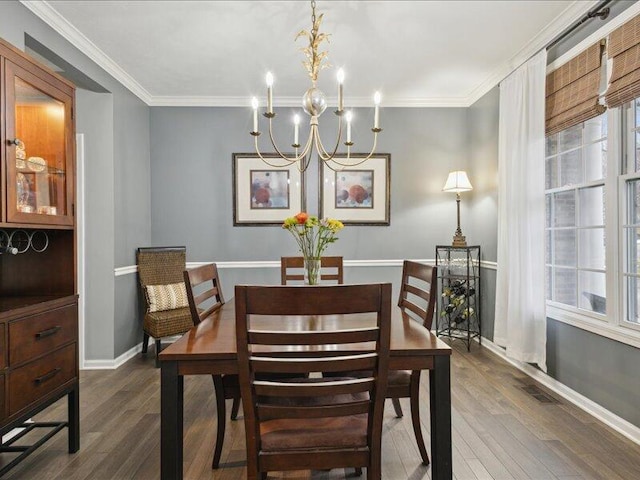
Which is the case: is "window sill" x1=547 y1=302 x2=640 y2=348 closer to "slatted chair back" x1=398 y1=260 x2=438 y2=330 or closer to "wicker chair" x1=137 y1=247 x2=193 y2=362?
"slatted chair back" x1=398 y1=260 x2=438 y2=330

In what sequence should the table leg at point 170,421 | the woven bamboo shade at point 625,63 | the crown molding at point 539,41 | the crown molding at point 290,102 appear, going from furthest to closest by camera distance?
the crown molding at point 290,102
the crown molding at point 539,41
the woven bamboo shade at point 625,63
the table leg at point 170,421

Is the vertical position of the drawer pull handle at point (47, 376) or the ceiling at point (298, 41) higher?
the ceiling at point (298, 41)

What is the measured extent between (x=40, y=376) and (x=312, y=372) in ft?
4.89

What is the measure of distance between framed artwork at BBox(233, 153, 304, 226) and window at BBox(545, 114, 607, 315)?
7.69 ft

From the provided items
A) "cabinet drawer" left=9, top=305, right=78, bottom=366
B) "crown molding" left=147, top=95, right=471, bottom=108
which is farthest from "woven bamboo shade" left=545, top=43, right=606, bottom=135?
"cabinet drawer" left=9, top=305, right=78, bottom=366

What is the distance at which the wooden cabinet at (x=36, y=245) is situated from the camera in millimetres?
1713

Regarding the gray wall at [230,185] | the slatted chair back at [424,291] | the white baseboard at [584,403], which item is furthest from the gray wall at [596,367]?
the gray wall at [230,185]

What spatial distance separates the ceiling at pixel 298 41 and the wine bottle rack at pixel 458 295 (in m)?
1.66

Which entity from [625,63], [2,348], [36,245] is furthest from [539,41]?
[2,348]

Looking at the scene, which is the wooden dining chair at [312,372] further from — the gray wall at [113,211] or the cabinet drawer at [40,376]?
the gray wall at [113,211]

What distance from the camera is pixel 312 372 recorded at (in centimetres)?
114

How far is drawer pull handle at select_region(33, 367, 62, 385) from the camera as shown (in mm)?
1813

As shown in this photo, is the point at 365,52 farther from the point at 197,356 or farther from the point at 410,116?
A: the point at 197,356

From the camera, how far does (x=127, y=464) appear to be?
1.97 m
